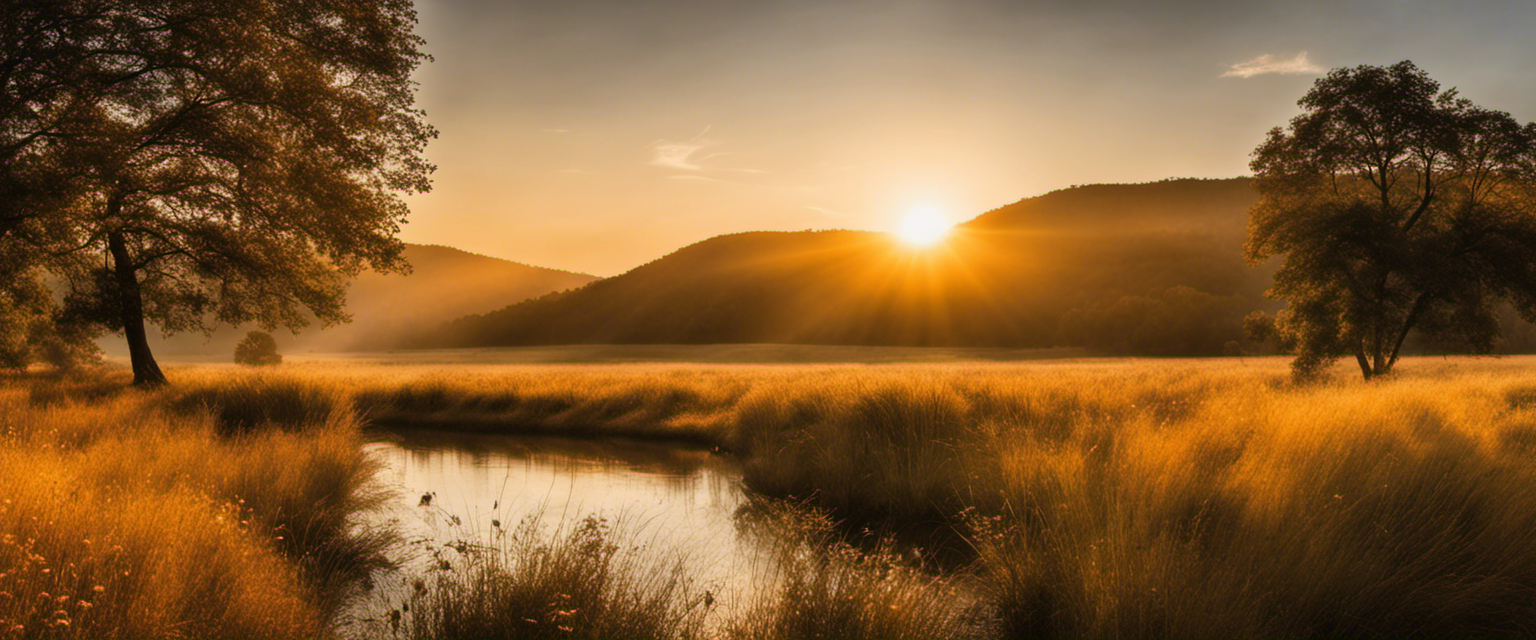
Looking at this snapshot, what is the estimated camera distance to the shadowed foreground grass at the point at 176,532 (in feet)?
13.0

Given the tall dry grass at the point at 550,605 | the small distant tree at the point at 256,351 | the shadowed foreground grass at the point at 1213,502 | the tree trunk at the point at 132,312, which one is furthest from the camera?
the small distant tree at the point at 256,351

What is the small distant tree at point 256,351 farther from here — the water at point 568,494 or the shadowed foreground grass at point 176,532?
the shadowed foreground grass at point 176,532

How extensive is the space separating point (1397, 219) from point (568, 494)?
A: 22838 mm

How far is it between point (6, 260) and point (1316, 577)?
80.4 ft

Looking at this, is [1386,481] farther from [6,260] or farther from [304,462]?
[6,260]

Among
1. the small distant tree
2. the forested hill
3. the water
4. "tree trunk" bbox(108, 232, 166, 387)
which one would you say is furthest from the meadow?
the forested hill

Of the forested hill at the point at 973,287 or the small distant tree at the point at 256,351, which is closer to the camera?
the small distant tree at the point at 256,351

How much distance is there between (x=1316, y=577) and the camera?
533 centimetres

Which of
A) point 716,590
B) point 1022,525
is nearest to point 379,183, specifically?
point 716,590

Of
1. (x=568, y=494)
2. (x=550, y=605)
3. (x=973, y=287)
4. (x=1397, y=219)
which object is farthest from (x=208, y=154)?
(x=973, y=287)

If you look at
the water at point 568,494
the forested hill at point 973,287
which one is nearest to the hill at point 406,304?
the forested hill at point 973,287

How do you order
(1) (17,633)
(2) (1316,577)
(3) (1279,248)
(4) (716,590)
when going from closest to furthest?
(1) (17,633)
(2) (1316,577)
(4) (716,590)
(3) (1279,248)

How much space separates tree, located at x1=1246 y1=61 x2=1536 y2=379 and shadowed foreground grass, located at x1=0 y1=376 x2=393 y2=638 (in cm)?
2376

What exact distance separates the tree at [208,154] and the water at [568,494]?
562cm
